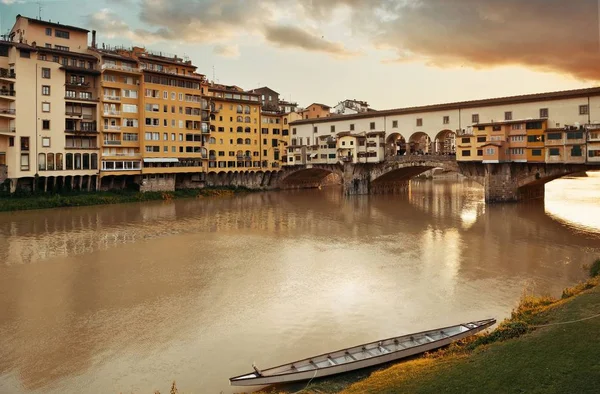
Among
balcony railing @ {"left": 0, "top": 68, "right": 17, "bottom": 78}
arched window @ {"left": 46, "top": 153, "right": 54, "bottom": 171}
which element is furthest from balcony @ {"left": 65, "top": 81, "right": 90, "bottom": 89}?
arched window @ {"left": 46, "top": 153, "right": 54, "bottom": 171}

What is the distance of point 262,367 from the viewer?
12664 mm

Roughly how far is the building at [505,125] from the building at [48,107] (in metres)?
32.6

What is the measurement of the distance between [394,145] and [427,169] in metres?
8.49

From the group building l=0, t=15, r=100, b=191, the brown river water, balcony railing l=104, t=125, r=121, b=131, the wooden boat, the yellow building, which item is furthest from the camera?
the yellow building

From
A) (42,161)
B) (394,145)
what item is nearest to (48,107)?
(42,161)

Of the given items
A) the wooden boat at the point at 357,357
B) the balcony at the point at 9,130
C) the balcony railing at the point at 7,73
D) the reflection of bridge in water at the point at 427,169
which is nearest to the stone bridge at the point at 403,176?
the reflection of bridge in water at the point at 427,169

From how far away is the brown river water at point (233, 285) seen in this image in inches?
519

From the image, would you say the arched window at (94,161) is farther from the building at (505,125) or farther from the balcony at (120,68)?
the building at (505,125)

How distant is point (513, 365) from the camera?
9203 mm

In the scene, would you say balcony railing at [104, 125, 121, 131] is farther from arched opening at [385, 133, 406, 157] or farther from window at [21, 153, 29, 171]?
arched opening at [385, 133, 406, 157]

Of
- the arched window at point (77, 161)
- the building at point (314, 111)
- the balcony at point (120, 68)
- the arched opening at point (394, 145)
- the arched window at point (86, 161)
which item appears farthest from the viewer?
the building at point (314, 111)

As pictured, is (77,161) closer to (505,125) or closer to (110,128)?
(110,128)

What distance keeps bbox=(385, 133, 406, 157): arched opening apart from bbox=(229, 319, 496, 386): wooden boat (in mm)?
49775

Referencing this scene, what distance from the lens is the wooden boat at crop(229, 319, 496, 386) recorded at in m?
10.9
